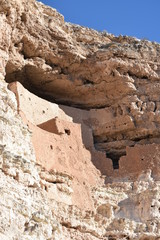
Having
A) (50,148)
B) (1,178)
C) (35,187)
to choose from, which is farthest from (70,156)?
(1,178)

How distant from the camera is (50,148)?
15.0m

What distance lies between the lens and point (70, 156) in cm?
1567

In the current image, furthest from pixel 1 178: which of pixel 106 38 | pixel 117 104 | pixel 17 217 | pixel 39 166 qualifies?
pixel 106 38

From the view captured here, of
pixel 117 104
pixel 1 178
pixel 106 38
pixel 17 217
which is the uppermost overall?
pixel 106 38

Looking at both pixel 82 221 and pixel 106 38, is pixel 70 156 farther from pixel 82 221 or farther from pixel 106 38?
pixel 106 38

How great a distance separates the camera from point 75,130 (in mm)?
16609

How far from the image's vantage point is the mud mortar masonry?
38.3 ft

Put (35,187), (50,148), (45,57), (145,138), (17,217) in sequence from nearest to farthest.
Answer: (17,217), (35,187), (50,148), (45,57), (145,138)

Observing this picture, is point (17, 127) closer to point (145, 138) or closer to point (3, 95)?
point (3, 95)

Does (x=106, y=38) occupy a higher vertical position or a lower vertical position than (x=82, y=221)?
higher

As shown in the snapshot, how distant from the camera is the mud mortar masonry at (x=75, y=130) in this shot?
11672mm

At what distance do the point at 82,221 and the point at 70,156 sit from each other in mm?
2759

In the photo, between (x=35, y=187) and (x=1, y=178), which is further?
(x=35, y=187)

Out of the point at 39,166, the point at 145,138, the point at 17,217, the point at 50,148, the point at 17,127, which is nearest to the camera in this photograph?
the point at 17,217
